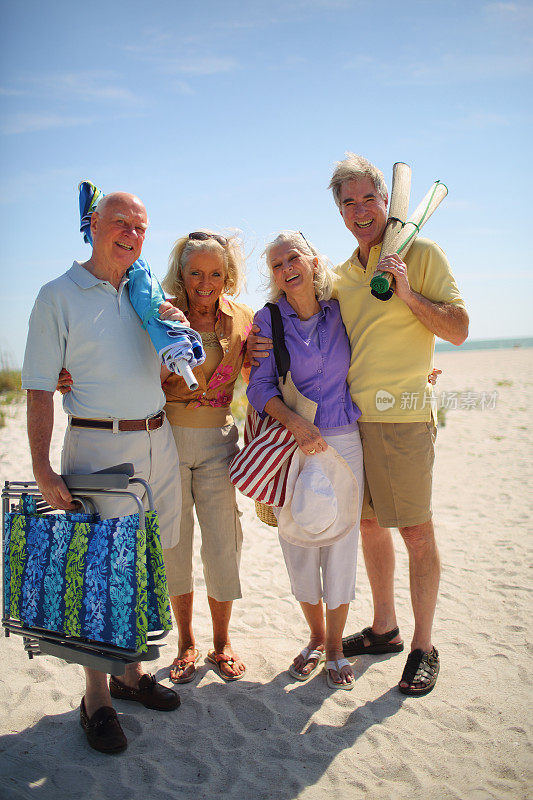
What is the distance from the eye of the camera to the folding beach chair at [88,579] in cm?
229

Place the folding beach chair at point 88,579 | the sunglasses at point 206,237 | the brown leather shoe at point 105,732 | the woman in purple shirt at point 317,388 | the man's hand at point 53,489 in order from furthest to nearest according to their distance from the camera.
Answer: the sunglasses at point 206,237, the woman in purple shirt at point 317,388, the brown leather shoe at point 105,732, the man's hand at point 53,489, the folding beach chair at point 88,579

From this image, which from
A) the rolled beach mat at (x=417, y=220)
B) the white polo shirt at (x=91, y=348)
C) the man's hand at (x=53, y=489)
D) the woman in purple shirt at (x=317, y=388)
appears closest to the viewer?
the man's hand at (x=53, y=489)

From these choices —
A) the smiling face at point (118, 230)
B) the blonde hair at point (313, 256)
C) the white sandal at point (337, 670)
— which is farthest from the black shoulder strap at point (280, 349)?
the white sandal at point (337, 670)

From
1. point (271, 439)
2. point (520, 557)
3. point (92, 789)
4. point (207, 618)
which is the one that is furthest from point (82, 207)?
point (520, 557)

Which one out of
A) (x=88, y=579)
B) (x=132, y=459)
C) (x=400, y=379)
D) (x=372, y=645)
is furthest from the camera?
(x=372, y=645)

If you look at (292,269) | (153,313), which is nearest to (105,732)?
(153,313)

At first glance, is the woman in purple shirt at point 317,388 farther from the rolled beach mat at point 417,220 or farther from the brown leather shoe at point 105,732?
the brown leather shoe at point 105,732

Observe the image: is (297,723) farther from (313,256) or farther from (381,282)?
(313,256)

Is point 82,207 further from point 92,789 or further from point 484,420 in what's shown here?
point 484,420

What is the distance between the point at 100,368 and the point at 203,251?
3.17 feet

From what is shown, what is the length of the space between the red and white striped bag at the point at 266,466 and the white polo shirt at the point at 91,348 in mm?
614

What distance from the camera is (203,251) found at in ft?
10.5

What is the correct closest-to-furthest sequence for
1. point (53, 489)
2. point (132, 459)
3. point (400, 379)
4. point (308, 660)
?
1. point (53, 489)
2. point (132, 459)
3. point (400, 379)
4. point (308, 660)

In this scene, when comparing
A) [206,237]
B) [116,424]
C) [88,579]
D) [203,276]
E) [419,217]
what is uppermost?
[419,217]
